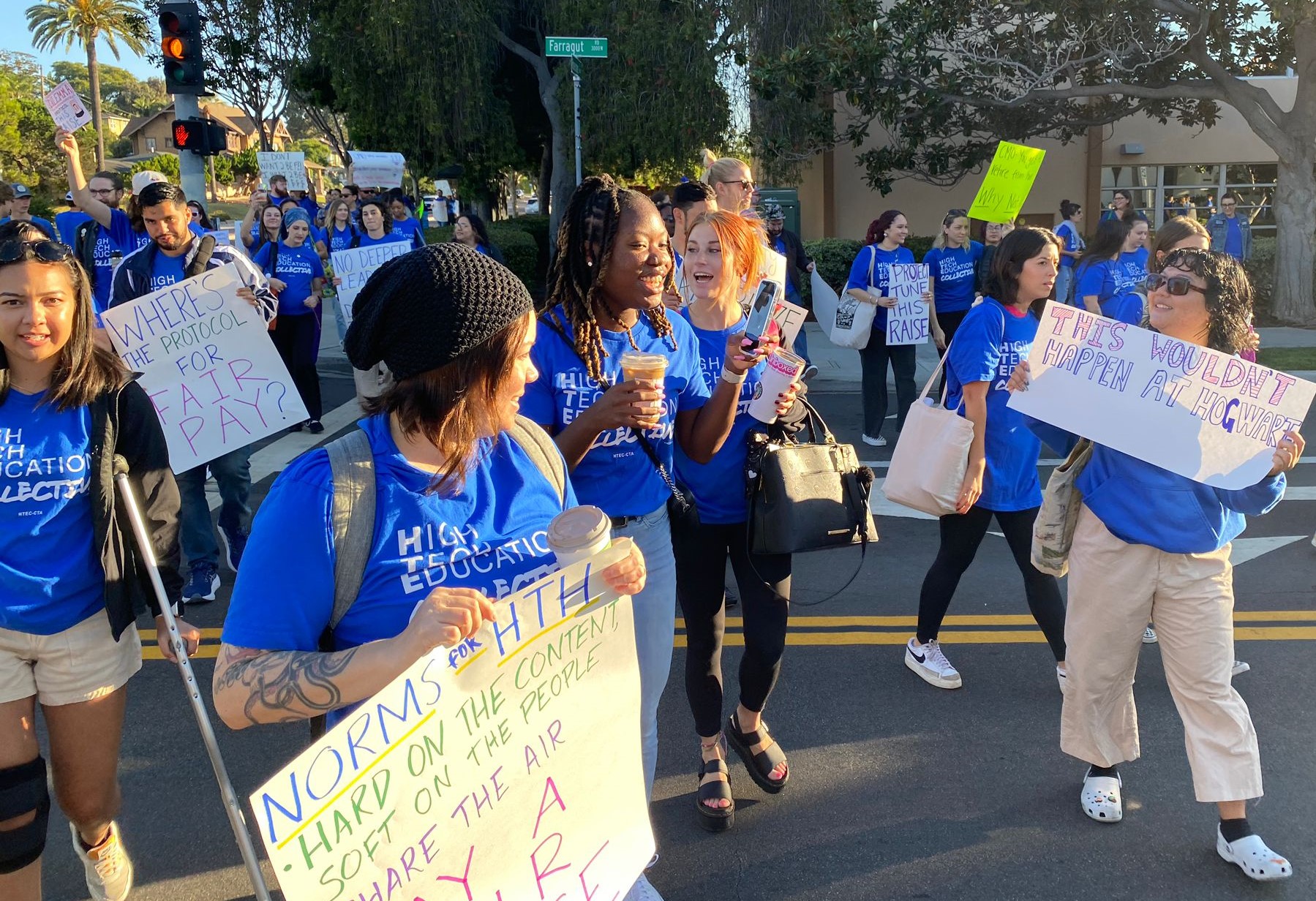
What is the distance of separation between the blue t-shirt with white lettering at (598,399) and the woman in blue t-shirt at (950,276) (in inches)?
266

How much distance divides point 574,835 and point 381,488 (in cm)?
71

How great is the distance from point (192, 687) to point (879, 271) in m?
7.28

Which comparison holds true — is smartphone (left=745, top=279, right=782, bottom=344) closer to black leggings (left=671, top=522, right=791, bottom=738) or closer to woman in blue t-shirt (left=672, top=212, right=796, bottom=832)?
woman in blue t-shirt (left=672, top=212, right=796, bottom=832)

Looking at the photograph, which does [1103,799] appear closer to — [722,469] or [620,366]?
[722,469]

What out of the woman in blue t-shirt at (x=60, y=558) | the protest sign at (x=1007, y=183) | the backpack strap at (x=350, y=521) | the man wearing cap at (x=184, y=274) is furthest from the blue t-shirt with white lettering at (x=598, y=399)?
the protest sign at (x=1007, y=183)

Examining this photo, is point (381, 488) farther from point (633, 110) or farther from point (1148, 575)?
point (633, 110)

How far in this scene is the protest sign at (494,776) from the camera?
1.52 meters

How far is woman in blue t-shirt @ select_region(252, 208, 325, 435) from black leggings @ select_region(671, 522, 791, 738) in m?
6.11

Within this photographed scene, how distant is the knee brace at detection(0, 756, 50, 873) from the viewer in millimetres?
2604

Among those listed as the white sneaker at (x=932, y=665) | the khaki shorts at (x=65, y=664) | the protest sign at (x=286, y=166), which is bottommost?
the white sneaker at (x=932, y=665)

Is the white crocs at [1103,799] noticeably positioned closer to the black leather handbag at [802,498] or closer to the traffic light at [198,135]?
the black leather handbag at [802,498]

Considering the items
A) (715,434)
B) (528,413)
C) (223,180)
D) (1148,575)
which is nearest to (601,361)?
(528,413)

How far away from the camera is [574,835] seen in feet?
6.39

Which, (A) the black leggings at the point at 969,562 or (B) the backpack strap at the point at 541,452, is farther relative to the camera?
(A) the black leggings at the point at 969,562
